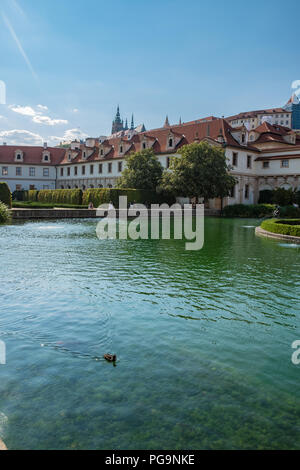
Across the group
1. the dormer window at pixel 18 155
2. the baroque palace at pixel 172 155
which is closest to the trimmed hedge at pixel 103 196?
the baroque palace at pixel 172 155

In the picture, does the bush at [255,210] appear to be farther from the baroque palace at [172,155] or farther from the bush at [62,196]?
the bush at [62,196]

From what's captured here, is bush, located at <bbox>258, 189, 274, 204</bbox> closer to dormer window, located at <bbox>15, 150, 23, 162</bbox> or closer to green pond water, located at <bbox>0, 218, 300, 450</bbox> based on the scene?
green pond water, located at <bbox>0, 218, 300, 450</bbox>

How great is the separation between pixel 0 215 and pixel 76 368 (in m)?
22.7

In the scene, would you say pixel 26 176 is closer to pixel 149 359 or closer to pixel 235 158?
pixel 235 158

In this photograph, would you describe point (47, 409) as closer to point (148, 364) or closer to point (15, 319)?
point (148, 364)

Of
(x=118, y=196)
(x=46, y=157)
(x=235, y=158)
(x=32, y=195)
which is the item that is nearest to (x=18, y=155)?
(x=46, y=157)

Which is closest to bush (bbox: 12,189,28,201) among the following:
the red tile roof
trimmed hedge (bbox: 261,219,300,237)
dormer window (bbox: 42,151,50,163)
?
the red tile roof

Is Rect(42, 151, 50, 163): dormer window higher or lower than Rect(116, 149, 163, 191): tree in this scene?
higher

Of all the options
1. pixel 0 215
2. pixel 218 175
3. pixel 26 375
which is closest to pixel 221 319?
pixel 26 375

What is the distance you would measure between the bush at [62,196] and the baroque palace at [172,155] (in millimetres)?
15589

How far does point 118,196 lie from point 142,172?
790cm

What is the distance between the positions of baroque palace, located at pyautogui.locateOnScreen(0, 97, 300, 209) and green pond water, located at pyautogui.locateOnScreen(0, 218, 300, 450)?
41.6m

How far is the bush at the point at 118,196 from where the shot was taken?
1738 inches

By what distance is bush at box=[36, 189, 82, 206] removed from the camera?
4806cm
